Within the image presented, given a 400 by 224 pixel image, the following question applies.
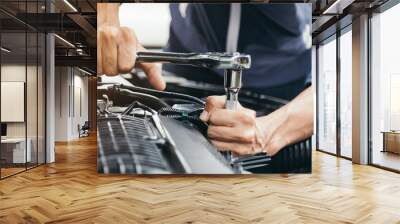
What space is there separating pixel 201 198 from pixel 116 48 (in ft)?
9.41

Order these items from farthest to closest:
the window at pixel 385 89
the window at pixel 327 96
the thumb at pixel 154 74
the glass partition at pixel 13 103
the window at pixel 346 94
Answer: the window at pixel 327 96
the window at pixel 346 94
the window at pixel 385 89
the glass partition at pixel 13 103
the thumb at pixel 154 74

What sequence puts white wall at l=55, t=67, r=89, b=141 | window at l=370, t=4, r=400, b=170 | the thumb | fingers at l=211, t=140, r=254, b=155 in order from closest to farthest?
fingers at l=211, t=140, r=254, b=155
the thumb
window at l=370, t=4, r=400, b=170
white wall at l=55, t=67, r=89, b=141

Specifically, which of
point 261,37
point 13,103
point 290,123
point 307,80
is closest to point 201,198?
point 290,123

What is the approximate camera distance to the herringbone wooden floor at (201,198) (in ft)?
12.7

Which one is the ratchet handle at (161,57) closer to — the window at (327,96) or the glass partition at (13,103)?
the glass partition at (13,103)

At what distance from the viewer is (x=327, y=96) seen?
1065 cm

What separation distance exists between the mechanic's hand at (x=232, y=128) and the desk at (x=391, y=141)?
3047 millimetres

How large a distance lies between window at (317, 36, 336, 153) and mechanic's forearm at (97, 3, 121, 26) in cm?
597

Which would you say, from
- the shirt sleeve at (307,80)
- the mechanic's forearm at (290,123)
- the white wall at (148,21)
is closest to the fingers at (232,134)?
the mechanic's forearm at (290,123)

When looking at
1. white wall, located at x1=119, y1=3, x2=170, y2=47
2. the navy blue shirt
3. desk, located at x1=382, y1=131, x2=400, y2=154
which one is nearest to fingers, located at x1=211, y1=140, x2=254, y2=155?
the navy blue shirt

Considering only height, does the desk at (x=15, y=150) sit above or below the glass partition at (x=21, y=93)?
below

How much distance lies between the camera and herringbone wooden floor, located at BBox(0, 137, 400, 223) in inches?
153

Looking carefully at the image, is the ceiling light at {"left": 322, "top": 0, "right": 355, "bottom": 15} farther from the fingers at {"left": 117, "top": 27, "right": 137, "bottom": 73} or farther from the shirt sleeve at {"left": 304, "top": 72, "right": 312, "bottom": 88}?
the fingers at {"left": 117, "top": 27, "right": 137, "bottom": 73}

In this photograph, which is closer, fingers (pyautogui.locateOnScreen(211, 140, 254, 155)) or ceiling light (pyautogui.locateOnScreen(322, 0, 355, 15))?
fingers (pyautogui.locateOnScreen(211, 140, 254, 155))
